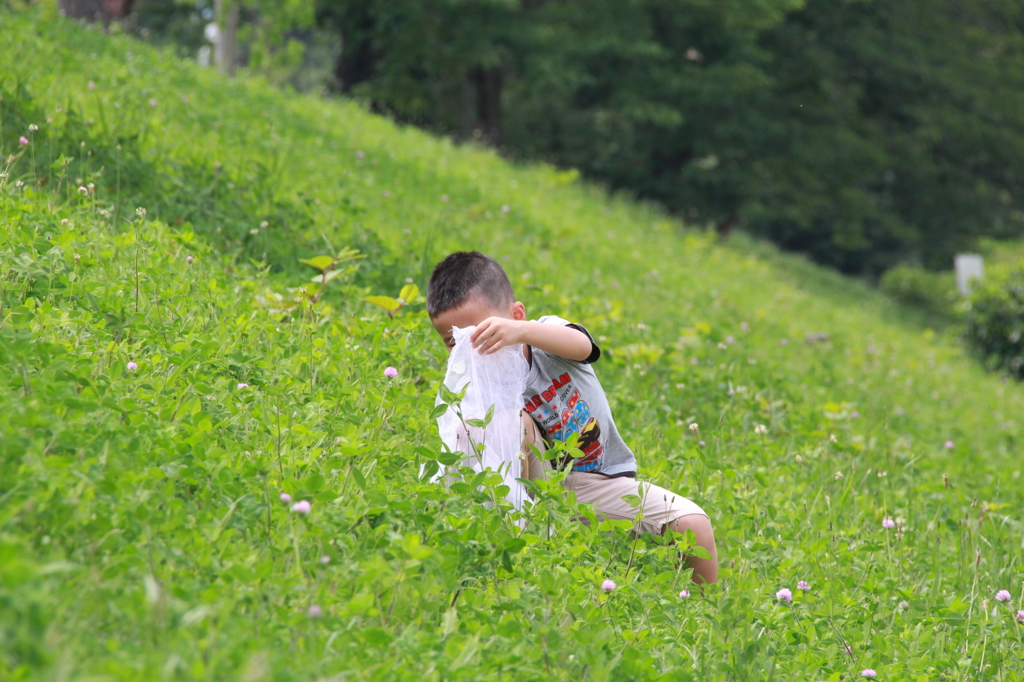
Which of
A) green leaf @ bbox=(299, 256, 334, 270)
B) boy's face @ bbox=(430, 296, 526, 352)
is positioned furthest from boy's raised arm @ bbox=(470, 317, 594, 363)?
green leaf @ bbox=(299, 256, 334, 270)

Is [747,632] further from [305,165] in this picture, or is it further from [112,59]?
[112,59]

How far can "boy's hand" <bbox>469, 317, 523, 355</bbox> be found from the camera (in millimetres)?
2625

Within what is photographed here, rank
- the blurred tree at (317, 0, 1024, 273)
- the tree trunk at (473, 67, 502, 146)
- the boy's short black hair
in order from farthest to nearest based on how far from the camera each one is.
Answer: the tree trunk at (473, 67, 502, 146)
the blurred tree at (317, 0, 1024, 273)
the boy's short black hair

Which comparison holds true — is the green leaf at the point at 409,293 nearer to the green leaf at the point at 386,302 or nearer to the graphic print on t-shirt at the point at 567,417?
the green leaf at the point at 386,302

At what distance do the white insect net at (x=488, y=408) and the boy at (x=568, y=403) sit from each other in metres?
0.09

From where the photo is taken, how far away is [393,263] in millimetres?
5215

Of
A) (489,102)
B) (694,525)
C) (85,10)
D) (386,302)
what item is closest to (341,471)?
(694,525)

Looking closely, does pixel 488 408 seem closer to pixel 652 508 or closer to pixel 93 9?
pixel 652 508

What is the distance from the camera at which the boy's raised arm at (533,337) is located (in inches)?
104

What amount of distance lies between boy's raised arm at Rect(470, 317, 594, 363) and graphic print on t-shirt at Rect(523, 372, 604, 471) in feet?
0.46

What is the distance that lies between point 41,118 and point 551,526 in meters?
4.50

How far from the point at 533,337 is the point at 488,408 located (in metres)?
0.29

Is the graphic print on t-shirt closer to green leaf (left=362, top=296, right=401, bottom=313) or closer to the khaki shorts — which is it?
the khaki shorts

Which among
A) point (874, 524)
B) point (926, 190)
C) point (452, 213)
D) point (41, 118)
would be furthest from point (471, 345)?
point (926, 190)
